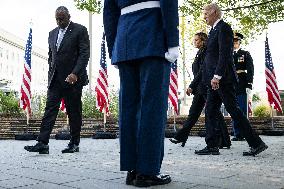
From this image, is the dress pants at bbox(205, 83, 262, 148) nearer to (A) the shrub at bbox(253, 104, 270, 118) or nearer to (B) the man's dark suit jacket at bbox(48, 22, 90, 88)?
(B) the man's dark suit jacket at bbox(48, 22, 90, 88)

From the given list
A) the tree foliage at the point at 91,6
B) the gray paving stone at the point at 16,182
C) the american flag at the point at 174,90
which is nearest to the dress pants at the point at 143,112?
the gray paving stone at the point at 16,182

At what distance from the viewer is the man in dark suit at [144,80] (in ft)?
10.5

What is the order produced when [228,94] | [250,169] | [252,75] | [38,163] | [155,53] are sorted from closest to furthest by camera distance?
[155,53], [250,169], [38,163], [228,94], [252,75]

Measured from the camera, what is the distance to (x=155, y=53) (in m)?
3.21

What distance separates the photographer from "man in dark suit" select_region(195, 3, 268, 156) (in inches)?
213

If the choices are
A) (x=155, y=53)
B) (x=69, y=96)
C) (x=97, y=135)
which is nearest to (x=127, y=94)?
(x=155, y=53)

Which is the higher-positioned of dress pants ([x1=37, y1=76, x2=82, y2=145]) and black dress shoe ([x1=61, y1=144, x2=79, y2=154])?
dress pants ([x1=37, y1=76, x2=82, y2=145])

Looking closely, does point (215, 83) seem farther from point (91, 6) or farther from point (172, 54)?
point (91, 6)

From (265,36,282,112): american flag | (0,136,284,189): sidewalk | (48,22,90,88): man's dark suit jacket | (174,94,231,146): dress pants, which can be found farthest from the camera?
(265,36,282,112): american flag

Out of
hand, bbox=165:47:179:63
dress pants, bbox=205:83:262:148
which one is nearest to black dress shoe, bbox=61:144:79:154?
dress pants, bbox=205:83:262:148

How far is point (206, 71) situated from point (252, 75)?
3.37 metres

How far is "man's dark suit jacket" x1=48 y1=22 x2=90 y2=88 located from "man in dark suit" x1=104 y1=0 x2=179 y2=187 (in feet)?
8.74

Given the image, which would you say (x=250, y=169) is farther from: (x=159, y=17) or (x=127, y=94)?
(x=159, y=17)

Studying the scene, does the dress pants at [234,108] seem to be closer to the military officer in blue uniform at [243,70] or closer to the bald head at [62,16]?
the bald head at [62,16]
